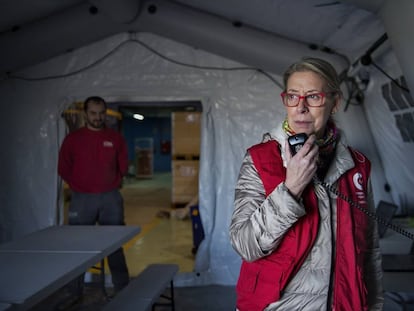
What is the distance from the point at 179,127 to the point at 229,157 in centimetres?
384

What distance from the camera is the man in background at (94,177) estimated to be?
351 cm

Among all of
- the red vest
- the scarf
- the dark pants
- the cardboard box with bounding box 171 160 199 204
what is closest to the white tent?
the dark pants

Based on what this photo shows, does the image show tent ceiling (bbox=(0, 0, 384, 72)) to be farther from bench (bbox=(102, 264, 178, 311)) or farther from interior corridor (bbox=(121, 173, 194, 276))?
interior corridor (bbox=(121, 173, 194, 276))

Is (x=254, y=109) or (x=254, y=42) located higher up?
(x=254, y=42)

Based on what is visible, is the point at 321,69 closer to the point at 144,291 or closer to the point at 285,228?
the point at 285,228

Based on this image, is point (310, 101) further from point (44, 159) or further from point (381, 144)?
point (44, 159)

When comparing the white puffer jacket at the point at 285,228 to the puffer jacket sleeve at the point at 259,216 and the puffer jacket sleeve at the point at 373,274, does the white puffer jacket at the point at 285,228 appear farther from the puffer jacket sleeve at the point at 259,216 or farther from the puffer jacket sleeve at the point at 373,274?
the puffer jacket sleeve at the point at 373,274

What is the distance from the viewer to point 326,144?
4.04ft

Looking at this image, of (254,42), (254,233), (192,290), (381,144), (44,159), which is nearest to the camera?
(254,233)

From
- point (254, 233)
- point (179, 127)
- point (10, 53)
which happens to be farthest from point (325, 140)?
point (179, 127)

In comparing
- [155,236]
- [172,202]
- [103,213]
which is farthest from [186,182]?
[103,213]

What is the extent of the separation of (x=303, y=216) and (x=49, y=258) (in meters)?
1.57

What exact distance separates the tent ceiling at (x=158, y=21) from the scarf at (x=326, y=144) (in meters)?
1.35

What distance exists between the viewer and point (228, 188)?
3.97 meters
